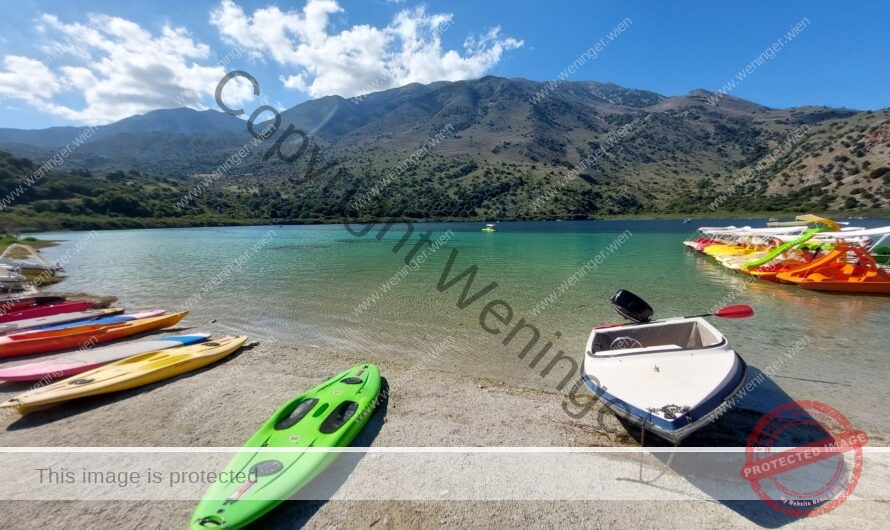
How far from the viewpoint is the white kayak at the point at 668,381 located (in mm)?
5438

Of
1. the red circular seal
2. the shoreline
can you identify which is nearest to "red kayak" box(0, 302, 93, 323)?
the red circular seal

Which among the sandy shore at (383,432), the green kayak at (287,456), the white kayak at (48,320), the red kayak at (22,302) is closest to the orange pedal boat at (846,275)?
the sandy shore at (383,432)

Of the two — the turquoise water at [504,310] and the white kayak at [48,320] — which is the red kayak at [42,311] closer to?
the white kayak at [48,320]

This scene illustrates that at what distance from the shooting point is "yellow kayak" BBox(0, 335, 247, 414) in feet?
24.9

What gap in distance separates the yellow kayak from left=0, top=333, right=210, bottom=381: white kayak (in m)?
0.58

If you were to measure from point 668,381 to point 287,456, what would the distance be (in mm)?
6378

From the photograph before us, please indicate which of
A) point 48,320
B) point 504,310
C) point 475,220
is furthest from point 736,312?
point 475,220

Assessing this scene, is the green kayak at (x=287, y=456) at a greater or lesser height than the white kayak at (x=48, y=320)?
lesser

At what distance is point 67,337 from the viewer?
1174cm

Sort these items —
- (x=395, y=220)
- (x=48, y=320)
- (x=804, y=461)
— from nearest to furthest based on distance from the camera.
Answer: (x=804, y=461) < (x=48, y=320) < (x=395, y=220)

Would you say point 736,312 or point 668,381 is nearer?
point 668,381

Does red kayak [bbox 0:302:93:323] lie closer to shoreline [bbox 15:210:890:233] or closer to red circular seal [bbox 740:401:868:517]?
red circular seal [bbox 740:401:868:517]

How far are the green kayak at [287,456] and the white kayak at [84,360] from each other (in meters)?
6.48

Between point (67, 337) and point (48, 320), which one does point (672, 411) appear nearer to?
point (67, 337)
